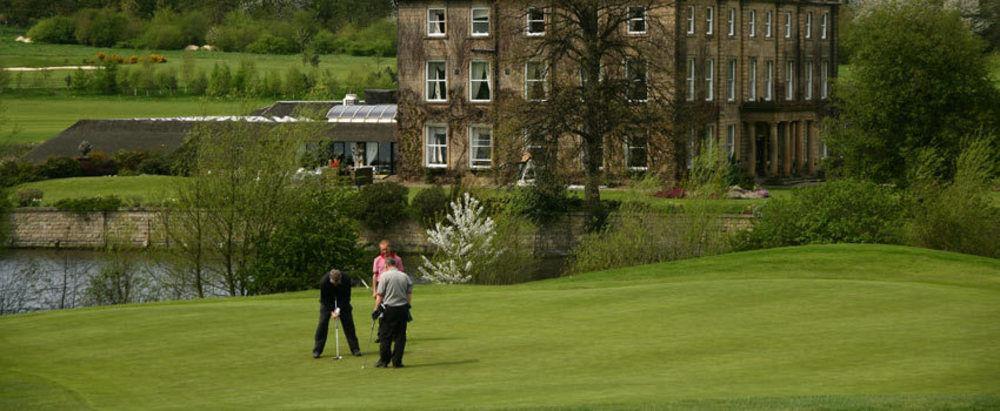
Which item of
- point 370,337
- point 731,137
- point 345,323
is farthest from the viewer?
point 731,137

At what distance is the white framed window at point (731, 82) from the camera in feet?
282

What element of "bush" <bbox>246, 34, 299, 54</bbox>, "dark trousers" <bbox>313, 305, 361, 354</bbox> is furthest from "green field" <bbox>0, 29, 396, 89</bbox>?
"dark trousers" <bbox>313, 305, 361, 354</bbox>

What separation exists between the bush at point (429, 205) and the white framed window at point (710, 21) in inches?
805

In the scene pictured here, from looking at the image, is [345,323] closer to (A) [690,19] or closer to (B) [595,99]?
(B) [595,99]

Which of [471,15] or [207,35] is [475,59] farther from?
[207,35]

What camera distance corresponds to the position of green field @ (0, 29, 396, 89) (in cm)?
14662

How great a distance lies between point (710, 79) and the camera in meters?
84.2

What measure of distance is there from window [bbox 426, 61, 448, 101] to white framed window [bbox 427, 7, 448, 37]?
1503 mm

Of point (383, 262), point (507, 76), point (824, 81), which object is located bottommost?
point (383, 262)

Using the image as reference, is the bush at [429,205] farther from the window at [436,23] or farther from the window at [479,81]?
the window at [436,23]

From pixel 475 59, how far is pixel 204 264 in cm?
3182

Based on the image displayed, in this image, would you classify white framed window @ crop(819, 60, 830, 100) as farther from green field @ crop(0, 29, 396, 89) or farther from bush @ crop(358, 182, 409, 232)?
green field @ crop(0, 29, 396, 89)

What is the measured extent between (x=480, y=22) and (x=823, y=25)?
24.1 meters

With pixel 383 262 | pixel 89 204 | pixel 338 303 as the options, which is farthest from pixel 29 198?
pixel 338 303
